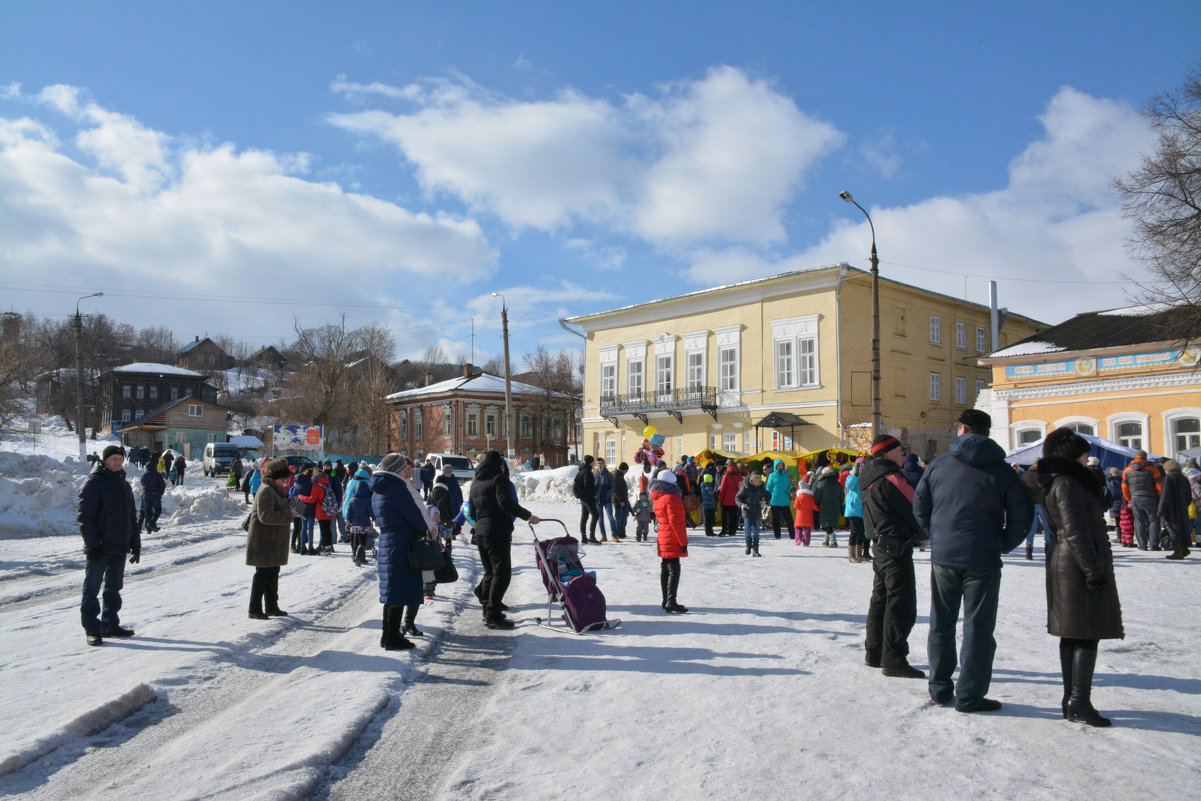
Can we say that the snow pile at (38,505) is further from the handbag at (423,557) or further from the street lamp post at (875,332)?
the street lamp post at (875,332)

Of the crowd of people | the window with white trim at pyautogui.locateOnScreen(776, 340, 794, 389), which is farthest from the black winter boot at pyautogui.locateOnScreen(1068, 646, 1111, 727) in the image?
the window with white trim at pyautogui.locateOnScreen(776, 340, 794, 389)

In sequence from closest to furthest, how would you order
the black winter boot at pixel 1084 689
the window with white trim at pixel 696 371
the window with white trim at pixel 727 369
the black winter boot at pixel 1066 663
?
1. the black winter boot at pixel 1084 689
2. the black winter boot at pixel 1066 663
3. the window with white trim at pixel 727 369
4. the window with white trim at pixel 696 371

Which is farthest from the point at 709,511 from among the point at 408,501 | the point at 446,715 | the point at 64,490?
the point at 64,490

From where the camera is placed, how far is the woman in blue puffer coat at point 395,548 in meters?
6.82

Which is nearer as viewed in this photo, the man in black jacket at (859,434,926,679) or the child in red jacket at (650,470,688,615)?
the man in black jacket at (859,434,926,679)

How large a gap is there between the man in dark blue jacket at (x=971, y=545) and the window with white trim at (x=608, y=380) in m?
39.6

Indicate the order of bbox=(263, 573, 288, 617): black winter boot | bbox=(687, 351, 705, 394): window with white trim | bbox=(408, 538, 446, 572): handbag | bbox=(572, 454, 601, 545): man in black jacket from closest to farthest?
bbox=(408, 538, 446, 572): handbag
bbox=(263, 573, 288, 617): black winter boot
bbox=(572, 454, 601, 545): man in black jacket
bbox=(687, 351, 705, 394): window with white trim

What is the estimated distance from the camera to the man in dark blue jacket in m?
4.98

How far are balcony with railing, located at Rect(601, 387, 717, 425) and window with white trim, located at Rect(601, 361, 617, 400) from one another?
1.21 ft

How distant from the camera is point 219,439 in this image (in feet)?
217

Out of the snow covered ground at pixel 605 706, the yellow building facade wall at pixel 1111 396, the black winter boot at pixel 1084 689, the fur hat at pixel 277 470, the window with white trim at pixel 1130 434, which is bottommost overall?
the snow covered ground at pixel 605 706

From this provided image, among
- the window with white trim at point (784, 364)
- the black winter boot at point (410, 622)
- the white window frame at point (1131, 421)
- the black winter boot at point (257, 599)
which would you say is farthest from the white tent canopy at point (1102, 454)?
the window with white trim at point (784, 364)

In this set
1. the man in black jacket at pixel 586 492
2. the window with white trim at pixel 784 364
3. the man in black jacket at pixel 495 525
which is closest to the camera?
the man in black jacket at pixel 495 525

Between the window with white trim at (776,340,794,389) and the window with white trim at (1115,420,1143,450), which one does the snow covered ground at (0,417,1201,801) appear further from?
the window with white trim at (776,340,794,389)
